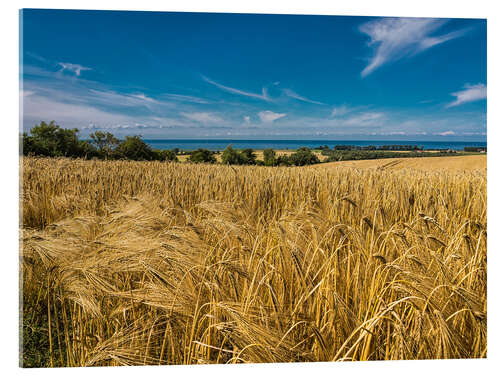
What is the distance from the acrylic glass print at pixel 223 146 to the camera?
3.60 ft

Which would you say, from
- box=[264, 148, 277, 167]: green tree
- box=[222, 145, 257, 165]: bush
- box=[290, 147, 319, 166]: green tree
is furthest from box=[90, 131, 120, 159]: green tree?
box=[290, 147, 319, 166]: green tree

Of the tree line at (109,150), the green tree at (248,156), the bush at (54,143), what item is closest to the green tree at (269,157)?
the tree line at (109,150)

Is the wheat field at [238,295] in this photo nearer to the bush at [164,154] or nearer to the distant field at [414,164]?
the bush at [164,154]

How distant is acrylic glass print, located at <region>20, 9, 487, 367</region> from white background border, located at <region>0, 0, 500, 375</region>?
0.06 metres

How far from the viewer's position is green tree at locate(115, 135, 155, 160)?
2398 mm

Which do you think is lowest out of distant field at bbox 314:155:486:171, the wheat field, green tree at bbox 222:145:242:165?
the wheat field

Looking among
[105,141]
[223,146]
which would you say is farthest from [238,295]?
[105,141]

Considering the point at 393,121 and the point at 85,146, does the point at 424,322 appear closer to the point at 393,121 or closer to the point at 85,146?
the point at 393,121

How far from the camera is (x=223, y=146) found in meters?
2.32

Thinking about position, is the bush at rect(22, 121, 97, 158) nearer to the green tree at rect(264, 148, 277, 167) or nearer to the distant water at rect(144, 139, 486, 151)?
the distant water at rect(144, 139, 486, 151)

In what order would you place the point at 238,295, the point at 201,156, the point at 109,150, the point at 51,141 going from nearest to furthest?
the point at 238,295 → the point at 51,141 → the point at 109,150 → the point at 201,156

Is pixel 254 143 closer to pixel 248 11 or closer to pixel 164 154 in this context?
pixel 248 11

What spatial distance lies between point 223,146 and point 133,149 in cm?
85

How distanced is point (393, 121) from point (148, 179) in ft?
6.92
